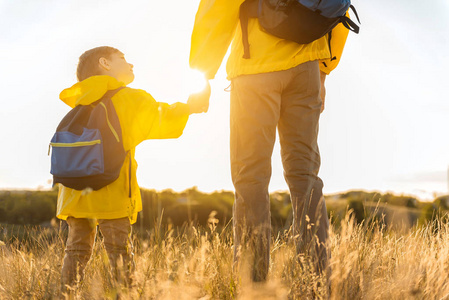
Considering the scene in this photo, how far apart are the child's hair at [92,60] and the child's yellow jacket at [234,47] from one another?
2.61 ft

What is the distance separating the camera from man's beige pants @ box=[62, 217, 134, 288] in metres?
2.54

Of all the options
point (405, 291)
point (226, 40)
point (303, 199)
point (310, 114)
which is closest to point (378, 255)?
point (405, 291)

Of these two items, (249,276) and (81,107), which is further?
(81,107)

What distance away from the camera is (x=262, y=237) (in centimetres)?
215

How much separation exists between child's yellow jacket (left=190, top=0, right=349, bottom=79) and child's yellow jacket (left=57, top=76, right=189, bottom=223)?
0.47 metres

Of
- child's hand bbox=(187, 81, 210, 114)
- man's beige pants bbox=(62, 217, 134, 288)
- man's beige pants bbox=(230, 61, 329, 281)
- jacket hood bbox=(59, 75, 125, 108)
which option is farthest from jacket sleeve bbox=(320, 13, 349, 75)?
man's beige pants bbox=(62, 217, 134, 288)

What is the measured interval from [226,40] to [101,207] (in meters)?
1.26

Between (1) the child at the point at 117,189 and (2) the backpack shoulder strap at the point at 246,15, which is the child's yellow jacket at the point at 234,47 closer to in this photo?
(2) the backpack shoulder strap at the point at 246,15

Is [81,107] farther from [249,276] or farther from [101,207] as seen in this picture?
[249,276]

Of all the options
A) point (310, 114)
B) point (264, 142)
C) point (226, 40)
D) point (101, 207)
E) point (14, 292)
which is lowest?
point (14, 292)

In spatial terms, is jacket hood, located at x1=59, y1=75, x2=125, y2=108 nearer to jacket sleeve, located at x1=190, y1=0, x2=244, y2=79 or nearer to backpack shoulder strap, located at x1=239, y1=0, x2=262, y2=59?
jacket sleeve, located at x1=190, y1=0, x2=244, y2=79

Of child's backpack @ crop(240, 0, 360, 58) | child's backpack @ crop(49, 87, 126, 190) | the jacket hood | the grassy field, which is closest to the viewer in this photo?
the grassy field

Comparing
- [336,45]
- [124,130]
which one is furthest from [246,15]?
[124,130]

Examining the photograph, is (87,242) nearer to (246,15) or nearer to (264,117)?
(264,117)
